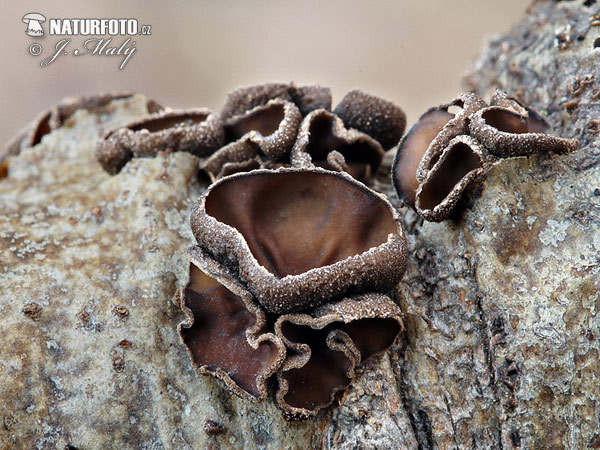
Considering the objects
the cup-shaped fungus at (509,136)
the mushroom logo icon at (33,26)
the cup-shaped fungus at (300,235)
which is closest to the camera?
the cup-shaped fungus at (300,235)

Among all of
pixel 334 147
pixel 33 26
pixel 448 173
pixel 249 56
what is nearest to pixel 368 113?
pixel 334 147

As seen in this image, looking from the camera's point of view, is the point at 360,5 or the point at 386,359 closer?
the point at 386,359

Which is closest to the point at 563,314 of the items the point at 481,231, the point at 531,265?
the point at 531,265

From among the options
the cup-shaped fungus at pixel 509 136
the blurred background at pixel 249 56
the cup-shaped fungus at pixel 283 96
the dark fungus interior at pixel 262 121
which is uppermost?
the cup-shaped fungus at pixel 509 136

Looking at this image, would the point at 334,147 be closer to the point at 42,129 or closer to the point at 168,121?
the point at 168,121

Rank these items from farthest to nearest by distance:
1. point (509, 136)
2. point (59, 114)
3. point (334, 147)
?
point (59, 114) < point (334, 147) < point (509, 136)

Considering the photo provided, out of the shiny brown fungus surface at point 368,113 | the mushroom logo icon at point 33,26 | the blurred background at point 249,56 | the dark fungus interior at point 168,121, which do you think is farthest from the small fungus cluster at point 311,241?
the blurred background at point 249,56

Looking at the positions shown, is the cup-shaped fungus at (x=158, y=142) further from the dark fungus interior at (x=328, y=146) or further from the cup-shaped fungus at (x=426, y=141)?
the cup-shaped fungus at (x=426, y=141)

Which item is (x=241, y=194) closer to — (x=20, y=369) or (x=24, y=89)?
(x=20, y=369)
